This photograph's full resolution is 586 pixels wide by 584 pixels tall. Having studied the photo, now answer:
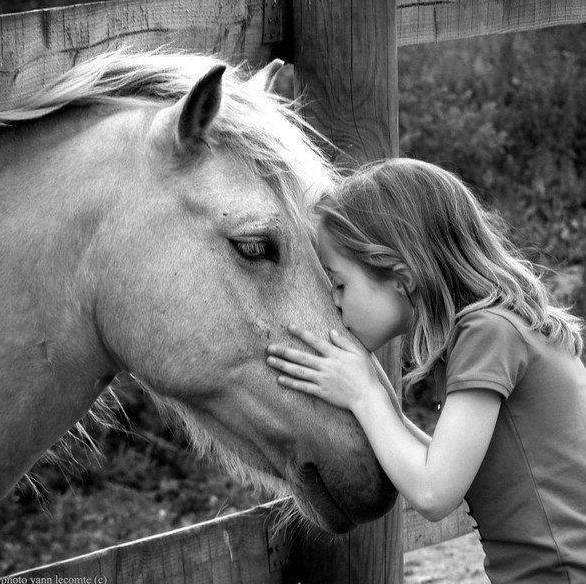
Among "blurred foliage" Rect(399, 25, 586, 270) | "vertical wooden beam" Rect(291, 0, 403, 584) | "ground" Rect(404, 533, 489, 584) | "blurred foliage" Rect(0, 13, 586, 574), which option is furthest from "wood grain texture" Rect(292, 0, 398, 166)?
"blurred foliage" Rect(399, 25, 586, 270)

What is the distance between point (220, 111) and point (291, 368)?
0.60 metres

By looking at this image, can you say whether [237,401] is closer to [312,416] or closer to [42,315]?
[312,416]

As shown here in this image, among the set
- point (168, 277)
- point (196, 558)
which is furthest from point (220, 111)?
point (196, 558)

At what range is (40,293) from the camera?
6.48 feet

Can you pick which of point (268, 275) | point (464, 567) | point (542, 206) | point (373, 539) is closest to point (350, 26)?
point (268, 275)

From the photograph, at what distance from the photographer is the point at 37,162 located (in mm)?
2025

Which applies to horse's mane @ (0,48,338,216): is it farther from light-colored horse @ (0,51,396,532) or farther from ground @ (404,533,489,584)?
ground @ (404,533,489,584)

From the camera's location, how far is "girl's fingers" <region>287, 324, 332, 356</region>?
200cm

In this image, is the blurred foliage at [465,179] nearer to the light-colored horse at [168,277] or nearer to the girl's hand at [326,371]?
the light-colored horse at [168,277]

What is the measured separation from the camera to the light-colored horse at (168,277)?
1.96 metres

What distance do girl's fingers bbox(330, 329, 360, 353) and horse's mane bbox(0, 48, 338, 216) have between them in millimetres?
290

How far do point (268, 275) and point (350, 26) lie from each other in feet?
2.98

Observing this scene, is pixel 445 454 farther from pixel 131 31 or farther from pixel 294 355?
pixel 131 31

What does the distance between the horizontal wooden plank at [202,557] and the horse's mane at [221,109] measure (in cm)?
103
